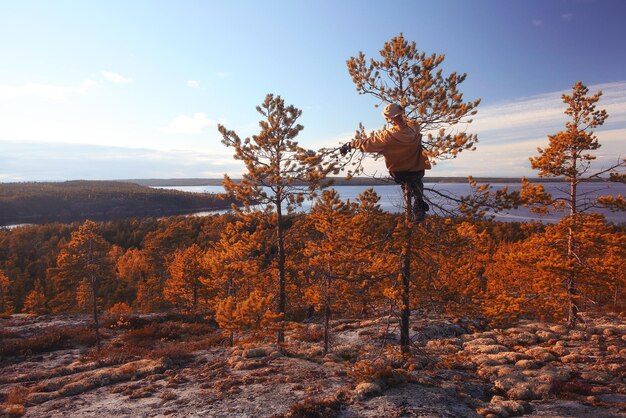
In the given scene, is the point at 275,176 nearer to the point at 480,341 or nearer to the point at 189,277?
the point at 480,341

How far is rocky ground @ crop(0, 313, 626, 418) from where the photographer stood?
913cm

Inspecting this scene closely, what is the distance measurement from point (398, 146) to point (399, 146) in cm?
2

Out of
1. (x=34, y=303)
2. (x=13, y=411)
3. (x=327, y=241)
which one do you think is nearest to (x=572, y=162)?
(x=327, y=241)

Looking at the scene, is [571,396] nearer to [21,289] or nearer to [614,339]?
[614,339]

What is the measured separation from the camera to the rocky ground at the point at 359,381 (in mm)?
9133

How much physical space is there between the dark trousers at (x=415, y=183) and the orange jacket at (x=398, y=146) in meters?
0.27

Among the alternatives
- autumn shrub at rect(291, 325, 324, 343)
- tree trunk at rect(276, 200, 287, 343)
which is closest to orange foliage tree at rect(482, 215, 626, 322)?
tree trunk at rect(276, 200, 287, 343)

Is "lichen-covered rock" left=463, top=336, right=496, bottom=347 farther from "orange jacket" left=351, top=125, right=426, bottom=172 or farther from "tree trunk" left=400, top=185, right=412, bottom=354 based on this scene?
"orange jacket" left=351, top=125, right=426, bottom=172

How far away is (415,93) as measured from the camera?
28.1 feet

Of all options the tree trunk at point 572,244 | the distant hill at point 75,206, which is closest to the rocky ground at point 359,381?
the tree trunk at point 572,244

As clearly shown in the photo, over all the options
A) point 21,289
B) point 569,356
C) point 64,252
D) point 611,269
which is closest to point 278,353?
point 569,356

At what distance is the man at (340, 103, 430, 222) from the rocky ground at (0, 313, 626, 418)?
351cm

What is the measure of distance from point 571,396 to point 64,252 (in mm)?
28633

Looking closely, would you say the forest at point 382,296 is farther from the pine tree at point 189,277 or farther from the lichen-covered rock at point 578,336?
the pine tree at point 189,277
